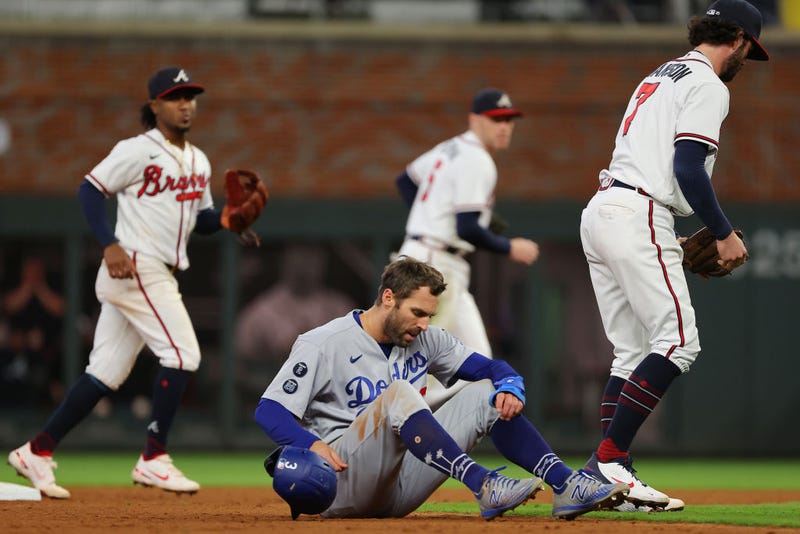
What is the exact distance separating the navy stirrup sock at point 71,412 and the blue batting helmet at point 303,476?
286cm

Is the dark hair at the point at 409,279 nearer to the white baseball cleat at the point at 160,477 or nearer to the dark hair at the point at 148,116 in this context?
the white baseball cleat at the point at 160,477

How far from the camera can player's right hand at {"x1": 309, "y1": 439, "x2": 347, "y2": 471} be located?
580 centimetres

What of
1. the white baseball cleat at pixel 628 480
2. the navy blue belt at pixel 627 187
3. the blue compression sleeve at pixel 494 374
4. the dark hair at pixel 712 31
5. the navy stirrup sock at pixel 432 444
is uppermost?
the dark hair at pixel 712 31

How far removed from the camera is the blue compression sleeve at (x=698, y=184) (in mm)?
6512

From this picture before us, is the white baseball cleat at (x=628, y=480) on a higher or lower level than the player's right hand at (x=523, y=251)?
lower

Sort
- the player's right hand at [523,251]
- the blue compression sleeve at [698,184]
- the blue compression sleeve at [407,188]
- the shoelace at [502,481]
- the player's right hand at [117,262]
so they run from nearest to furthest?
the shoelace at [502,481] → the blue compression sleeve at [698,184] → the player's right hand at [117,262] → the player's right hand at [523,251] → the blue compression sleeve at [407,188]

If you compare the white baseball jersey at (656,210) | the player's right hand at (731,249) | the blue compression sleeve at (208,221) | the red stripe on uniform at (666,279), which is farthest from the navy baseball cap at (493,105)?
the player's right hand at (731,249)

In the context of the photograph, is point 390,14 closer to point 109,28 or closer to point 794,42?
point 109,28

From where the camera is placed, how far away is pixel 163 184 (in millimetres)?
8539

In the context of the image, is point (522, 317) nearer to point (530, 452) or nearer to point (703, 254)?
point (703, 254)

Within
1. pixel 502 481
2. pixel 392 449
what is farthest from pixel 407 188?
pixel 502 481

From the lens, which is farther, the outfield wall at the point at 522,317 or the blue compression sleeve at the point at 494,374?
the outfield wall at the point at 522,317

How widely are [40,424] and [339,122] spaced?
15.4 ft

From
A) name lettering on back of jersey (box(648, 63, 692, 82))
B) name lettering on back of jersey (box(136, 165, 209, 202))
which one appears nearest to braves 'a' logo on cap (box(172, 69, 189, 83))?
name lettering on back of jersey (box(136, 165, 209, 202))
